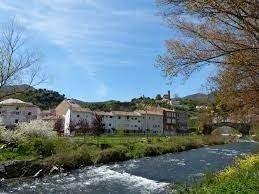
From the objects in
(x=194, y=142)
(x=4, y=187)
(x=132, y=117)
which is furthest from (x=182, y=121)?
(x=4, y=187)

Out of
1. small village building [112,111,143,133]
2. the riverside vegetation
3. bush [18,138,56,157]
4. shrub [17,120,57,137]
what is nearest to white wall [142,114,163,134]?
small village building [112,111,143,133]

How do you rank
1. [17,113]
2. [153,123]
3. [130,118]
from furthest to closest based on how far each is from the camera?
[153,123] → [130,118] → [17,113]

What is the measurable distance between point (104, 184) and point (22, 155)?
1211 centimetres

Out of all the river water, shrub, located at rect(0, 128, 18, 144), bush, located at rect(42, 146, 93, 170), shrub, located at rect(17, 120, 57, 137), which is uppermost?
shrub, located at rect(17, 120, 57, 137)

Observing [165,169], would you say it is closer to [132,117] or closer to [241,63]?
[241,63]

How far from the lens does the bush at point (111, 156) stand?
42653mm

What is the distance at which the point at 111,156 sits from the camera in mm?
44594

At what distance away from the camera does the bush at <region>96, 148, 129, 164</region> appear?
140ft

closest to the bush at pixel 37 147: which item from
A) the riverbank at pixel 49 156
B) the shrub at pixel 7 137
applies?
the riverbank at pixel 49 156

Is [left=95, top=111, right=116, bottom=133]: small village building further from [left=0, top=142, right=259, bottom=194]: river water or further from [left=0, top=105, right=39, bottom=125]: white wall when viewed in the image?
[left=0, top=142, right=259, bottom=194]: river water

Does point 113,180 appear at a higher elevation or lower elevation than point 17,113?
lower

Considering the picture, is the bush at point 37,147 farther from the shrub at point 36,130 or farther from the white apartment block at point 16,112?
the white apartment block at point 16,112

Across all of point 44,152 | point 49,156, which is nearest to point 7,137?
point 44,152

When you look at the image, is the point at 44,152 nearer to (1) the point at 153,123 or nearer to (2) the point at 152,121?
(2) the point at 152,121
